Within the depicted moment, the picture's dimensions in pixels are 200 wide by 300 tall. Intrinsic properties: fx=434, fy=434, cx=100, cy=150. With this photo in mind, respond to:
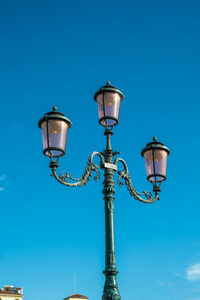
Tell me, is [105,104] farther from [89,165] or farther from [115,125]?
[89,165]

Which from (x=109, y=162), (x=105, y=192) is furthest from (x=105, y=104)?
(x=105, y=192)

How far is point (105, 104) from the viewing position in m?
7.02

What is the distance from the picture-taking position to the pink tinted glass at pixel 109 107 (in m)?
6.99

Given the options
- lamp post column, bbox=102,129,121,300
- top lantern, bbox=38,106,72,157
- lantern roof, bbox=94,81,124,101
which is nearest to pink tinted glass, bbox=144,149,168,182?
lamp post column, bbox=102,129,121,300

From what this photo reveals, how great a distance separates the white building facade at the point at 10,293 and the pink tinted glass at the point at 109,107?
Answer: 2546 inches

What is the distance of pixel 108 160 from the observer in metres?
6.88

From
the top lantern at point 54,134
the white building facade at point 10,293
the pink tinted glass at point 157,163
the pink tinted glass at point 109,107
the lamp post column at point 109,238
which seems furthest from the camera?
the white building facade at point 10,293

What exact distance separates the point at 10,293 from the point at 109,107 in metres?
65.7

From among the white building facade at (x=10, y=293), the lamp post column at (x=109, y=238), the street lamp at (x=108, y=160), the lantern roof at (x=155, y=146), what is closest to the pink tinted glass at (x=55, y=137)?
the street lamp at (x=108, y=160)

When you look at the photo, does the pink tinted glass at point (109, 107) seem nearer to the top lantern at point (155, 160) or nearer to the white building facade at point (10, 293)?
the top lantern at point (155, 160)

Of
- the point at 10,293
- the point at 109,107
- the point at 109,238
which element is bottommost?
the point at 109,238

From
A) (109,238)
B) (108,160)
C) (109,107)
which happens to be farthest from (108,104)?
(109,238)

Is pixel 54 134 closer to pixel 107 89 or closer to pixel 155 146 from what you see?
pixel 107 89

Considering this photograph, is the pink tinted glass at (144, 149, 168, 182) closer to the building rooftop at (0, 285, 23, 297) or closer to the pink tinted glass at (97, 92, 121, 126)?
the pink tinted glass at (97, 92, 121, 126)
